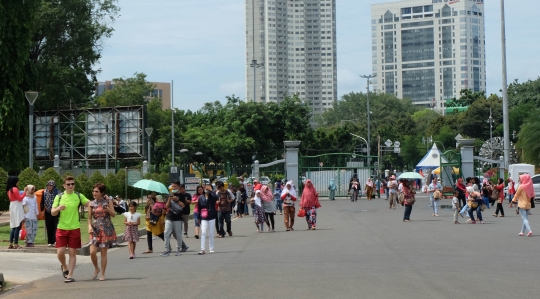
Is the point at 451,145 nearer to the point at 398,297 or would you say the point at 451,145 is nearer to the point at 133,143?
the point at 133,143

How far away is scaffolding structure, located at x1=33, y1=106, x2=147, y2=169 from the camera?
Result: 44.8 m

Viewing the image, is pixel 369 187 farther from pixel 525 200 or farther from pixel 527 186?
pixel 525 200

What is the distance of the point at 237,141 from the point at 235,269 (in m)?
55.3

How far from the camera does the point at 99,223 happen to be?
1339 cm

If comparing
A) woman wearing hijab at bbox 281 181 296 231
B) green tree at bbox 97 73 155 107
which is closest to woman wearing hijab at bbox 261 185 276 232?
woman wearing hijab at bbox 281 181 296 231

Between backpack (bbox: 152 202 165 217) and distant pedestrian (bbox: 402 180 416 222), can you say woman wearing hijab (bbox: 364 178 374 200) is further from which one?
backpack (bbox: 152 202 165 217)

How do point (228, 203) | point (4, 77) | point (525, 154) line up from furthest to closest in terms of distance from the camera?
point (525, 154) → point (4, 77) → point (228, 203)

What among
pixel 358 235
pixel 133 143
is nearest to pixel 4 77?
pixel 133 143

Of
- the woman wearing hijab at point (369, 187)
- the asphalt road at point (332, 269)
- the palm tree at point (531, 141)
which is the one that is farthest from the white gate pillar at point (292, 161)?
the asphalt road at point (332, 269)

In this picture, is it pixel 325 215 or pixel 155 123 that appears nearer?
pixel 325 215

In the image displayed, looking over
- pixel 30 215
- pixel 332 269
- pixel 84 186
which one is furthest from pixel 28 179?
pixel 332 269

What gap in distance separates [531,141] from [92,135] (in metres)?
29.7

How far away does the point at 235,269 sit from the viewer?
45.4ft

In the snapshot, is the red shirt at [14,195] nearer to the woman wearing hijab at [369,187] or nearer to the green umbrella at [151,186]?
the green umbrella at [151,186]
